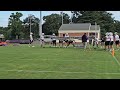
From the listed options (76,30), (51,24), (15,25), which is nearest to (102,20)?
(51,24)

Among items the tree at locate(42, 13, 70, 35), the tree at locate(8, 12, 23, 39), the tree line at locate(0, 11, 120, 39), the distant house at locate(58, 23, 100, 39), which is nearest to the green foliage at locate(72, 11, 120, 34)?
the tree line at locate(0, 11, 120, 39)

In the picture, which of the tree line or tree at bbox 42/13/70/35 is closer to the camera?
the tree line

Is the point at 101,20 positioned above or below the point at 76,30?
above

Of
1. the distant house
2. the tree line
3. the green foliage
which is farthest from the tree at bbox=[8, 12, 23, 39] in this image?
the green foliage

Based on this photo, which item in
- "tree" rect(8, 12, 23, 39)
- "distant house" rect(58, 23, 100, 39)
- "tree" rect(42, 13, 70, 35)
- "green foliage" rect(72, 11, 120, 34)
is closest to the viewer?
"distant house" rect(58, 23, 100, 39)

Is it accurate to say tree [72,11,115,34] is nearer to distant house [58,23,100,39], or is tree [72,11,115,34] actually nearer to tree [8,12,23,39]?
distant house [58,23,100,39]

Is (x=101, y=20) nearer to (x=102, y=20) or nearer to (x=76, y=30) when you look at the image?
(x=102, y=20)

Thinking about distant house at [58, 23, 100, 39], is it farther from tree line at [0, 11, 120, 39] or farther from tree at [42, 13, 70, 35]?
tree at [42, 13, 70, 35]

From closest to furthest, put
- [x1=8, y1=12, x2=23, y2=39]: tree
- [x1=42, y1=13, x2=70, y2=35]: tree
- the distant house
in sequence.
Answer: the distant house, [x1=8, y1=12, x2=23, y2=39]: tree, [x1=42, y1=13, x2=70, y2=35]: tree

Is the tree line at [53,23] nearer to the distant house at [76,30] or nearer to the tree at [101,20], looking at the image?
Result: the tree at [101,20]
